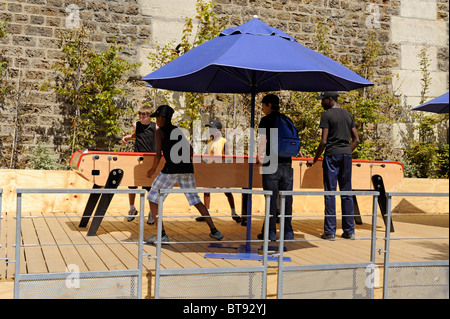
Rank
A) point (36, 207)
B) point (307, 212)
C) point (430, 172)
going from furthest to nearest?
point (430, 172)
point (307, 212)
point (36, 207)

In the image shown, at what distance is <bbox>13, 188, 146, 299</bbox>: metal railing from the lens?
12.5 feet

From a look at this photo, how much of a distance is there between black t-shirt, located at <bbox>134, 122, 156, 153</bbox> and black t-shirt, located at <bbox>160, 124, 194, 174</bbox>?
181cm

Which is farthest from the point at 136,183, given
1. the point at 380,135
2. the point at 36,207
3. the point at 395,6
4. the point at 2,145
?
the point at 395,6

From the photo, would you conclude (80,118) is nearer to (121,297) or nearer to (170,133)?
(170,133)

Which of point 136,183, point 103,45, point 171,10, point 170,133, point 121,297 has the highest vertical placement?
point 171,10

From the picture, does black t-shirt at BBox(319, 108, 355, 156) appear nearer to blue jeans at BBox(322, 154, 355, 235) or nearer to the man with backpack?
blue jeans at BBox(322, 154, 355, 235)

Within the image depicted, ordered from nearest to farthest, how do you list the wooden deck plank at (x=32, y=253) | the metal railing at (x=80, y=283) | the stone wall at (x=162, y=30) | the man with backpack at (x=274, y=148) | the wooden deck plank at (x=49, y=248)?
1. the metal railing at (x=80, y=283)
2. the wooden deck plank at (x=32, y=253)
3. the wooden deck plank at (x=49, y=248)
4. the man with backpack at (x=274, y=148)
5. the stone wall at (x=162, y=30)

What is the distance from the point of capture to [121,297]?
159 inches

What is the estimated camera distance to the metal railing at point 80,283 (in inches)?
149

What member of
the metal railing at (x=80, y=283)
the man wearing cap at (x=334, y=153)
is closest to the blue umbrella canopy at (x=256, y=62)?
the man wearing cap at (x=334, y=153)

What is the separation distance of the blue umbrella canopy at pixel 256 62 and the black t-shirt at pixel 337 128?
11.7 inches

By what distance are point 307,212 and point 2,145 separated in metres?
5.20

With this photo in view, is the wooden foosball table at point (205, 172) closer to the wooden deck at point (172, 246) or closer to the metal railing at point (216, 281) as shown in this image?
the wooden deck at point (172, 246)

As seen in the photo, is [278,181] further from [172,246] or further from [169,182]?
[172,246]
